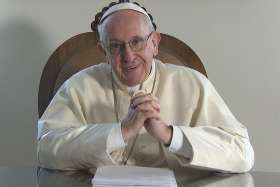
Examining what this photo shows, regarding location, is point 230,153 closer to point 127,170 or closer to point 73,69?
point 127,170

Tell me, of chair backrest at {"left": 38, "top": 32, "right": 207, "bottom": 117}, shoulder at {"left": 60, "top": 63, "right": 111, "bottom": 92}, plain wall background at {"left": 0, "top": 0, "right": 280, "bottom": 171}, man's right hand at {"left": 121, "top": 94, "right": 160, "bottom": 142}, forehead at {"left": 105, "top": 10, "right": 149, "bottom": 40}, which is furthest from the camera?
plain wall background at {"left": 0, "top": 0, "right": 280, "bottom": 171}

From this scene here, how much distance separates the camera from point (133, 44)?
5.93 ft

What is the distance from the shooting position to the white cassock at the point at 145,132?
1.62 meters

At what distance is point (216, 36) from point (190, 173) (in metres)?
1.28

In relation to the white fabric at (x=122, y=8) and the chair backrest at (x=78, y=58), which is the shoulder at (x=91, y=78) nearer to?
the white fabric at (x=122, y=8)

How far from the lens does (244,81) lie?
2746 mm

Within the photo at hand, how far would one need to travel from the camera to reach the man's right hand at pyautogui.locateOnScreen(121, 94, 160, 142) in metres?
1.58

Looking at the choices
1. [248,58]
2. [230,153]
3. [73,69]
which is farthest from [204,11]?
[230,153]

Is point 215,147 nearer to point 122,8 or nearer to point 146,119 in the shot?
point 146,119

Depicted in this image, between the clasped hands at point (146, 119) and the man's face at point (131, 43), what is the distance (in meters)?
0.26

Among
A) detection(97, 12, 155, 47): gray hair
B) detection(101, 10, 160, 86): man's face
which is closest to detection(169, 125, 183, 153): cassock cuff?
detection(101, 10, 160, 86): man's face

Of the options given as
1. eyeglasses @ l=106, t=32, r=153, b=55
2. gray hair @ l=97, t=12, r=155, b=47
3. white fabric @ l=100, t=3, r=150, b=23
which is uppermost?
white fabric @ l=100, t=3, r=150, b=23
